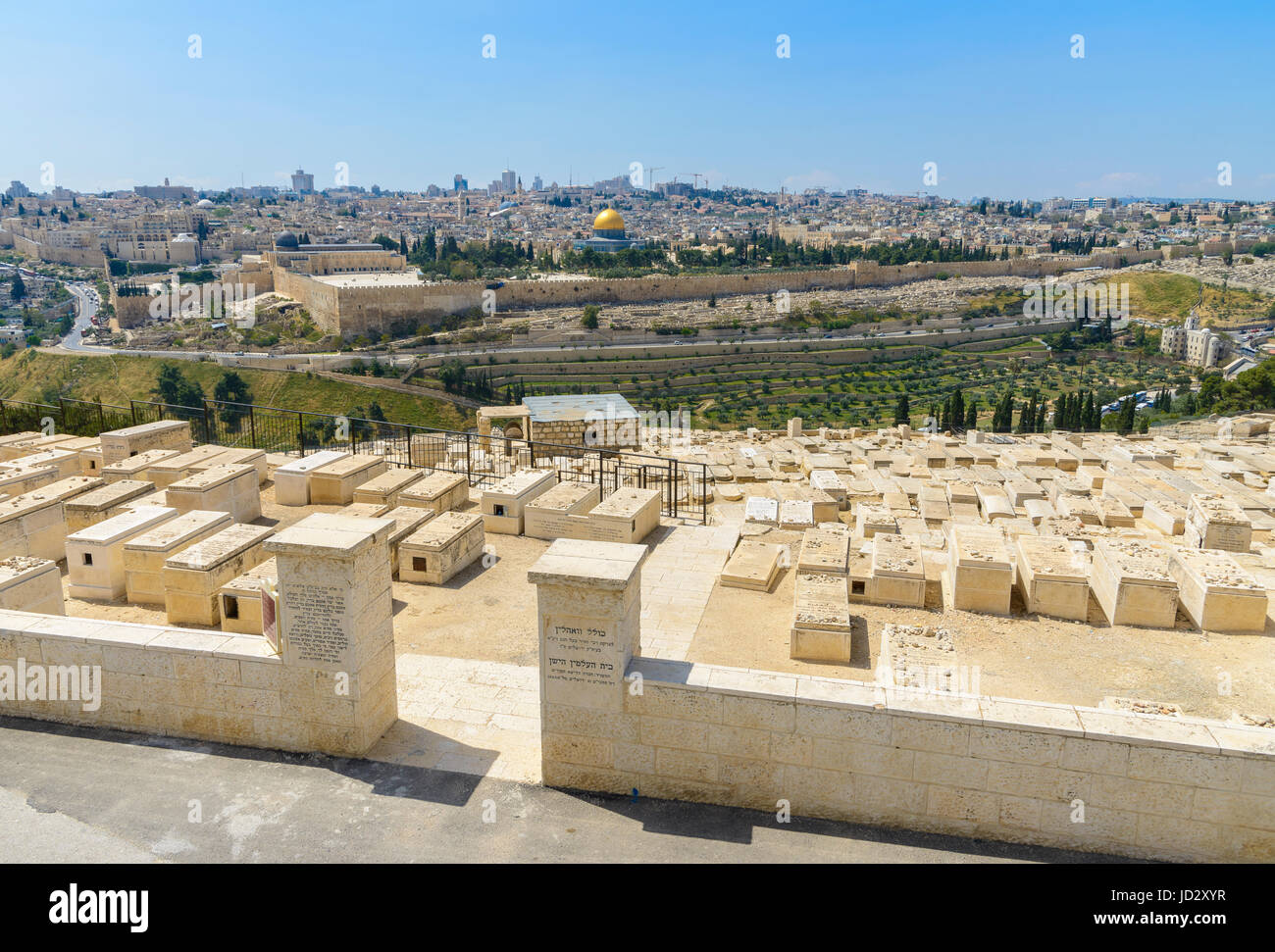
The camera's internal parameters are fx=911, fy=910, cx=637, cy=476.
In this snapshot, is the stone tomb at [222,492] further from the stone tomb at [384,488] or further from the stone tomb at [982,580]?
the stone tomb at [982,580]

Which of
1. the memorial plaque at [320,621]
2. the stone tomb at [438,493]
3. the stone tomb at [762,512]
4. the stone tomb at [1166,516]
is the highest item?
the memorial plaque at [320,621]

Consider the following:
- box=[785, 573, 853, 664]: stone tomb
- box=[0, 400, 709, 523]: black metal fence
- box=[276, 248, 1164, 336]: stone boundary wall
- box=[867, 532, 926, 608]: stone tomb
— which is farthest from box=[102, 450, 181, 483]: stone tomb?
box=[276, 248, 1164, 336]: stone boundary wall

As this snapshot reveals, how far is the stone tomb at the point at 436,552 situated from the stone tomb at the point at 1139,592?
4.94 meters

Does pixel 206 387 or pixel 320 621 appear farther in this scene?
pixel 206 387

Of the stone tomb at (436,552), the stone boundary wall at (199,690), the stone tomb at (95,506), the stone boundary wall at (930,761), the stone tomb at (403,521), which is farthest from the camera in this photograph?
the stone tomb at (95,506)

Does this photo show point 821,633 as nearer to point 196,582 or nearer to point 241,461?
point 196,582

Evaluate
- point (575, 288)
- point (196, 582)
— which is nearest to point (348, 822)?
point (196, 582)

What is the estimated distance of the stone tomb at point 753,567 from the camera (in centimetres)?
719

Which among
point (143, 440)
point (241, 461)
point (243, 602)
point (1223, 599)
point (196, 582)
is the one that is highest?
point (143, 440)

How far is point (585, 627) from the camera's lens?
381 cm

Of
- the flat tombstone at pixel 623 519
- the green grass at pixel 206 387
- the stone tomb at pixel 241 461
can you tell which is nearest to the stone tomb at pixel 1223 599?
the flat tombstone at pixel 623 519

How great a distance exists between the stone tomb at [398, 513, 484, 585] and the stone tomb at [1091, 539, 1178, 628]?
4.94 metres

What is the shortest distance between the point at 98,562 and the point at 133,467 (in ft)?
7.95
